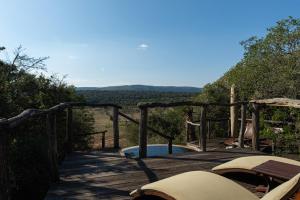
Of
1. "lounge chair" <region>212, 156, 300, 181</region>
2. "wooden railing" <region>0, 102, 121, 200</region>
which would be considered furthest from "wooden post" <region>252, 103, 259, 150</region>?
"lounge chair" <region>212, 156, 300, 181</region>

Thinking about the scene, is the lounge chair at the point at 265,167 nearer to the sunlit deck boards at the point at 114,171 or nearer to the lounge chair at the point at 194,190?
the lounge chair at the point at 194,190

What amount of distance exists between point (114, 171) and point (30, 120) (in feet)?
5.48

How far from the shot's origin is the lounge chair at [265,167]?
15.1ft

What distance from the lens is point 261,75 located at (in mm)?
15172

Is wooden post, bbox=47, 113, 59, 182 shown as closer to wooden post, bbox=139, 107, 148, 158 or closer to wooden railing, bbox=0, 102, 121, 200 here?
wooden railing, bbox=0, 102, 121, 200

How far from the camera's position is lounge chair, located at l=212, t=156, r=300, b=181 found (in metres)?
4.61

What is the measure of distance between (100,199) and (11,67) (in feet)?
27.5

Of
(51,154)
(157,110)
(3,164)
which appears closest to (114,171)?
(51,154)

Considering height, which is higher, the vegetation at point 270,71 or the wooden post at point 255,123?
the vegetation at point 270,71

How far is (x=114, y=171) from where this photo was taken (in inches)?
266

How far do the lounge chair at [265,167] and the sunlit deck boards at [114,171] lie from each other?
1.46 meters

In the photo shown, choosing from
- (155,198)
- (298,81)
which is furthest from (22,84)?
(298,81)

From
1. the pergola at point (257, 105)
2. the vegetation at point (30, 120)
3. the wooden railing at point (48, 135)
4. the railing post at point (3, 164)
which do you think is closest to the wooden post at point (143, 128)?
the wooden railing at point (48, 135)

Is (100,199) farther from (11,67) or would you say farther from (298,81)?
(298,81)
